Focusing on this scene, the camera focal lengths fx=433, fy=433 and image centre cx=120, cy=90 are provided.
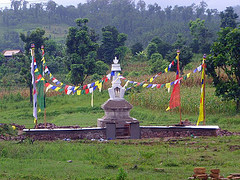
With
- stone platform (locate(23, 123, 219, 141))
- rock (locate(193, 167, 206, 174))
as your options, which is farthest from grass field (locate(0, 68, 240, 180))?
stone platform (locate(23, 123, 219, 141))

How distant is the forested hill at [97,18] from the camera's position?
9838 centimetres

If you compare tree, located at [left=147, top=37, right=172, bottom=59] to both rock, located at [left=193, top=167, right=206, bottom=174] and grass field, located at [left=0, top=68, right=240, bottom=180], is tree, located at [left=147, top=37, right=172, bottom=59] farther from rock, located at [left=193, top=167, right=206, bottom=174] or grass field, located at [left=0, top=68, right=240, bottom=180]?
rock, located at [left=193, top=167, right=206, bottom=174]

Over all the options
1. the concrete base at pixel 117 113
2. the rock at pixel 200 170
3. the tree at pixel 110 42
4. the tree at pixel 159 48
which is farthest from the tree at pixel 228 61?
the tree at pixel 159 48

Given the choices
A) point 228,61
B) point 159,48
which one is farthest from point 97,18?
point 228,61

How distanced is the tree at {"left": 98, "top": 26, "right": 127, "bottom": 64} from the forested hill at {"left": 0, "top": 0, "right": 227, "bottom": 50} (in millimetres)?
32194

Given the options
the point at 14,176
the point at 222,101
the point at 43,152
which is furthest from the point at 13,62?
the point at 14,176

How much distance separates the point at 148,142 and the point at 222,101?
11.4 m

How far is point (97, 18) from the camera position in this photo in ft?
355

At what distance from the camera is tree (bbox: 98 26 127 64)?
56.7 m

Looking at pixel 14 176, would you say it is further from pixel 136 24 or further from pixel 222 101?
pixel 136 24

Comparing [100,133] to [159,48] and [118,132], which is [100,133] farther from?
[159,48]

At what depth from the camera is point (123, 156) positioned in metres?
15.8

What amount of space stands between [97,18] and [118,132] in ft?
293

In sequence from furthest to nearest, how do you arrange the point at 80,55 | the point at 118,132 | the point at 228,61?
the point at 80,55 → the point at 228,61 → the point at 118,132
